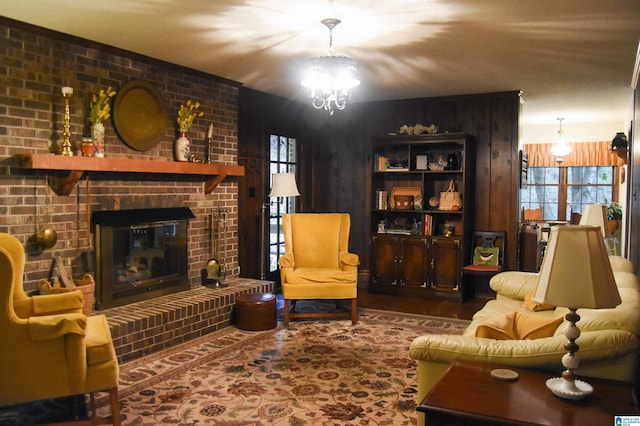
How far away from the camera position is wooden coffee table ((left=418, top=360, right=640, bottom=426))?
1757 millimetres

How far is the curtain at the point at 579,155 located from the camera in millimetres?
9289

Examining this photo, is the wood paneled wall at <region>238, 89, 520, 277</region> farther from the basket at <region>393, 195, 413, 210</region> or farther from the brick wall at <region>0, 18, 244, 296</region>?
the brick wall at <region>0, 18, 244, 296</region>

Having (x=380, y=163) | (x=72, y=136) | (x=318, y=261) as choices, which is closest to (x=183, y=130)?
(x=72, y=136)

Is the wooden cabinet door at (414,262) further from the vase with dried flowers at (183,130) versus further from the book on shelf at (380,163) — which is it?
the vase with dried flowers at (183,130)

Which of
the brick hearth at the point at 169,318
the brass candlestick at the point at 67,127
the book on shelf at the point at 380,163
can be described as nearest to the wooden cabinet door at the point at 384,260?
the book on shelf at the point at 380,163

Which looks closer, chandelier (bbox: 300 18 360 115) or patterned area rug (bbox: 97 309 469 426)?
patterned area rug (bbox: 97 309 469 426)

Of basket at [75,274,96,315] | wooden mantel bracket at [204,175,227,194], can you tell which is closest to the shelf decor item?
wooden mantel bracket at [204,175,227,194]

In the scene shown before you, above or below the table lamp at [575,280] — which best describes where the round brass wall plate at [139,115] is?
above

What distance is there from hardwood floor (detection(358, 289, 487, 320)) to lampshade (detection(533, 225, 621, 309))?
12.1 ft

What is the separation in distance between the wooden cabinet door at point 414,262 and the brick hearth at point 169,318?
2061 millimetres

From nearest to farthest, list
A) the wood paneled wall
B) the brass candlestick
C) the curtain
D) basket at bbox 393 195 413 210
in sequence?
the brass candlestick < the wood paneled wall < basket at bbox 393 195 413 210 < the curtain

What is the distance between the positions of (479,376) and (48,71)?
145 inches

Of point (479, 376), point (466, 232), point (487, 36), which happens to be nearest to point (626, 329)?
point (479, 376)

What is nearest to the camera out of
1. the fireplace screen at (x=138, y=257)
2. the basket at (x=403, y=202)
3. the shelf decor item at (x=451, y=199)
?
the fireplace screen at (x=138, y=257)
